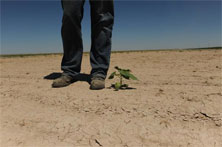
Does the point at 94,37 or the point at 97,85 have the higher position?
the point at 94,37

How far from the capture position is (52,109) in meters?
1.48

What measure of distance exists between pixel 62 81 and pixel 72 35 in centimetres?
62

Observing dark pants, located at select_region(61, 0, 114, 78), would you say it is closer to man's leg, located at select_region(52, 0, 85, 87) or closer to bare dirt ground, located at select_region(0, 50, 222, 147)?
man's leg, located at select_region(52, 0, 85, 87)

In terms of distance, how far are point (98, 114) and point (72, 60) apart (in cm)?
117

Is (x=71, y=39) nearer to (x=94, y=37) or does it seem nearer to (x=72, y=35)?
(x=72, y=35)

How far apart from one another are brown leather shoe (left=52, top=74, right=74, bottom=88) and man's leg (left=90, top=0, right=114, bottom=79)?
0.32 m

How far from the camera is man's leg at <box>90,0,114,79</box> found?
2.18 m

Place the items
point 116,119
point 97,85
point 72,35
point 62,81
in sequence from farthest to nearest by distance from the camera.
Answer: point 72,35 → point 62,81 → point 97,85 → point 116,119

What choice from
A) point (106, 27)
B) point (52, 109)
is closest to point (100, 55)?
point (106, 27)

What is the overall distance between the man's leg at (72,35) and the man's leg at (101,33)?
191 millimetres

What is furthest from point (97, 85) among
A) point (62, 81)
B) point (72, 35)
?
point (72, 35)

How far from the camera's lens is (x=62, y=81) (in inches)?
81.6

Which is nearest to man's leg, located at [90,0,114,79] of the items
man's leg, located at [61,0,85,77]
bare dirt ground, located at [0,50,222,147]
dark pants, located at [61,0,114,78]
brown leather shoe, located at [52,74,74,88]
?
dark pants, located at [61,0,114,78]

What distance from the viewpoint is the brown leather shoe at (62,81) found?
80.2 inches
